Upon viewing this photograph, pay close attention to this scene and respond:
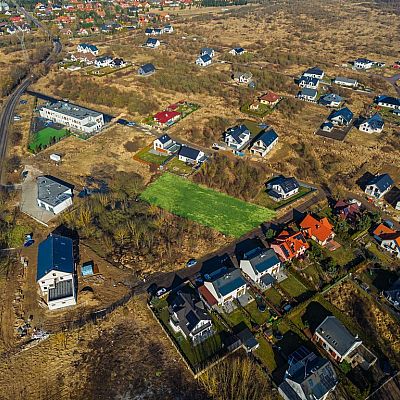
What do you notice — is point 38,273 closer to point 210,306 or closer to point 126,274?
point 126,274

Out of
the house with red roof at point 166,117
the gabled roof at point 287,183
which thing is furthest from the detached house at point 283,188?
the house with red roof at point 166,117

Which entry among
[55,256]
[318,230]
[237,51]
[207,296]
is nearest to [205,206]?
[318,230]

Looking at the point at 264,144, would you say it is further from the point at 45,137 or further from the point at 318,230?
the point at 45,137

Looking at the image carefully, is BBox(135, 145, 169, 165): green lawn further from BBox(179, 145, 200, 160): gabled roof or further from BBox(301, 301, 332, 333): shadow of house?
BBox(301, 301, 332, 333): shadow of house

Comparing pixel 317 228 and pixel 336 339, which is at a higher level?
pixel 336 339

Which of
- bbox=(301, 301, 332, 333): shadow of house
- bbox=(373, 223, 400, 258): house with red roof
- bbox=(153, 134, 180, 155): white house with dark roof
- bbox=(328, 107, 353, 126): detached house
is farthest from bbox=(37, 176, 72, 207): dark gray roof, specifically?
bbox=(328, 107, 353, 126): detached house

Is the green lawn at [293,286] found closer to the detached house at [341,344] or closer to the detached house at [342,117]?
the detached house at [341,344]
